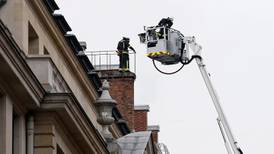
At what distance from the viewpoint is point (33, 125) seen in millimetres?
48219

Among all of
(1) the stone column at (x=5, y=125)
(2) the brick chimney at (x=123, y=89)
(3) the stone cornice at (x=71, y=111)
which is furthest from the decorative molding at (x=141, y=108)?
(1) the stone column at (x=5, y=125)

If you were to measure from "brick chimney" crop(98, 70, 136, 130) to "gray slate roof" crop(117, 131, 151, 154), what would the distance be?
12.4m

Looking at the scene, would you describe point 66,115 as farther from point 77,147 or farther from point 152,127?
point 152,127

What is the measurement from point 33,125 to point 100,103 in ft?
25.7

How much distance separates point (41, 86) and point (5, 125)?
1.82m

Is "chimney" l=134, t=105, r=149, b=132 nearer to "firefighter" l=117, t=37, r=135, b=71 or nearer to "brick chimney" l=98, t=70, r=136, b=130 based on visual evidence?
"brick chimney" l=98, t=70, r=136, b=130

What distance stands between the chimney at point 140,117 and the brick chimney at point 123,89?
5.82m

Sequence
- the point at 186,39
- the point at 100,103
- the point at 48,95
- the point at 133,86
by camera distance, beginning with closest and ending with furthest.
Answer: the point at 48,95 → the point at 100,103 → the point at 186,39 → the point at 133,86

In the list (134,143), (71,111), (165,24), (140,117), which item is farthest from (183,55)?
(140,117)

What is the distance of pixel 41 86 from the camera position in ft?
155

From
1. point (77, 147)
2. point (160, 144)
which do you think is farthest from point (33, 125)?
point (160, 144)

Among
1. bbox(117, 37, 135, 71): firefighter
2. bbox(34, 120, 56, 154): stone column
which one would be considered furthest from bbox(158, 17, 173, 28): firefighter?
bbox(117, 37, 135, 71): firefighter

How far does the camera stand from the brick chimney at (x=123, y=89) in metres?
80.2

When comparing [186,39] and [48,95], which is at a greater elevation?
[186,39]
